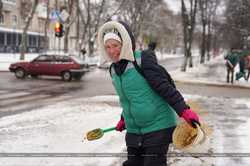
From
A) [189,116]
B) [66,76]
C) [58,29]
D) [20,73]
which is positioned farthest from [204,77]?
[189,116]

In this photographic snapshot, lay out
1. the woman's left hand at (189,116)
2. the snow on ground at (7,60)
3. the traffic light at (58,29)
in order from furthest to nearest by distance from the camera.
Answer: the snow on ground at (7,60), the traffic light at (58,29), the woman's left hand at (189,116)

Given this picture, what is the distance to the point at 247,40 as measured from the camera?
3894 cm

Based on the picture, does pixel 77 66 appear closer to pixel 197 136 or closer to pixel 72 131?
pixel 72 131

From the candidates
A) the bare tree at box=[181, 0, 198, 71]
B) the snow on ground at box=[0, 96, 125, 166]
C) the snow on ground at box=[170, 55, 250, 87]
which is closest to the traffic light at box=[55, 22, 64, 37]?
the snow on ground at box=[170, 55, 250, 87]

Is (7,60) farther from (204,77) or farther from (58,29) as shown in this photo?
(204,77)

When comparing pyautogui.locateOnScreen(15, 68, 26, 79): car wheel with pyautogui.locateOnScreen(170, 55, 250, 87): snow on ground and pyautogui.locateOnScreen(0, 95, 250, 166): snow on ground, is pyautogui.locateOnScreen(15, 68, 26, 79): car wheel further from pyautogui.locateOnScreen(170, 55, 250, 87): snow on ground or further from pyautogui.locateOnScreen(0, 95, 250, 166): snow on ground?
pyautogui.locateOnScreen(0, 95, 250, 166): snow on ground

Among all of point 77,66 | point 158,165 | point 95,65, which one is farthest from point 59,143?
point 95,65

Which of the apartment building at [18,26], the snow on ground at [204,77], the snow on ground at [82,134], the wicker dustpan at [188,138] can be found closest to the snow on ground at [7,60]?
the snow on ground at [204,77]

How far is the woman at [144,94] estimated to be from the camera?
4184 mm

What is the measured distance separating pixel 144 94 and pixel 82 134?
19.5ft

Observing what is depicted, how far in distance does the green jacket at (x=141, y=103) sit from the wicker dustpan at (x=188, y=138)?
0.11 metres

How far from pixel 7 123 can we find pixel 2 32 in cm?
6469

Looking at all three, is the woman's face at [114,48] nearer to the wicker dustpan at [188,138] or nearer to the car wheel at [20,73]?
the wicker dustpan at [188,138]

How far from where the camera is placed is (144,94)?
423 centimetres
